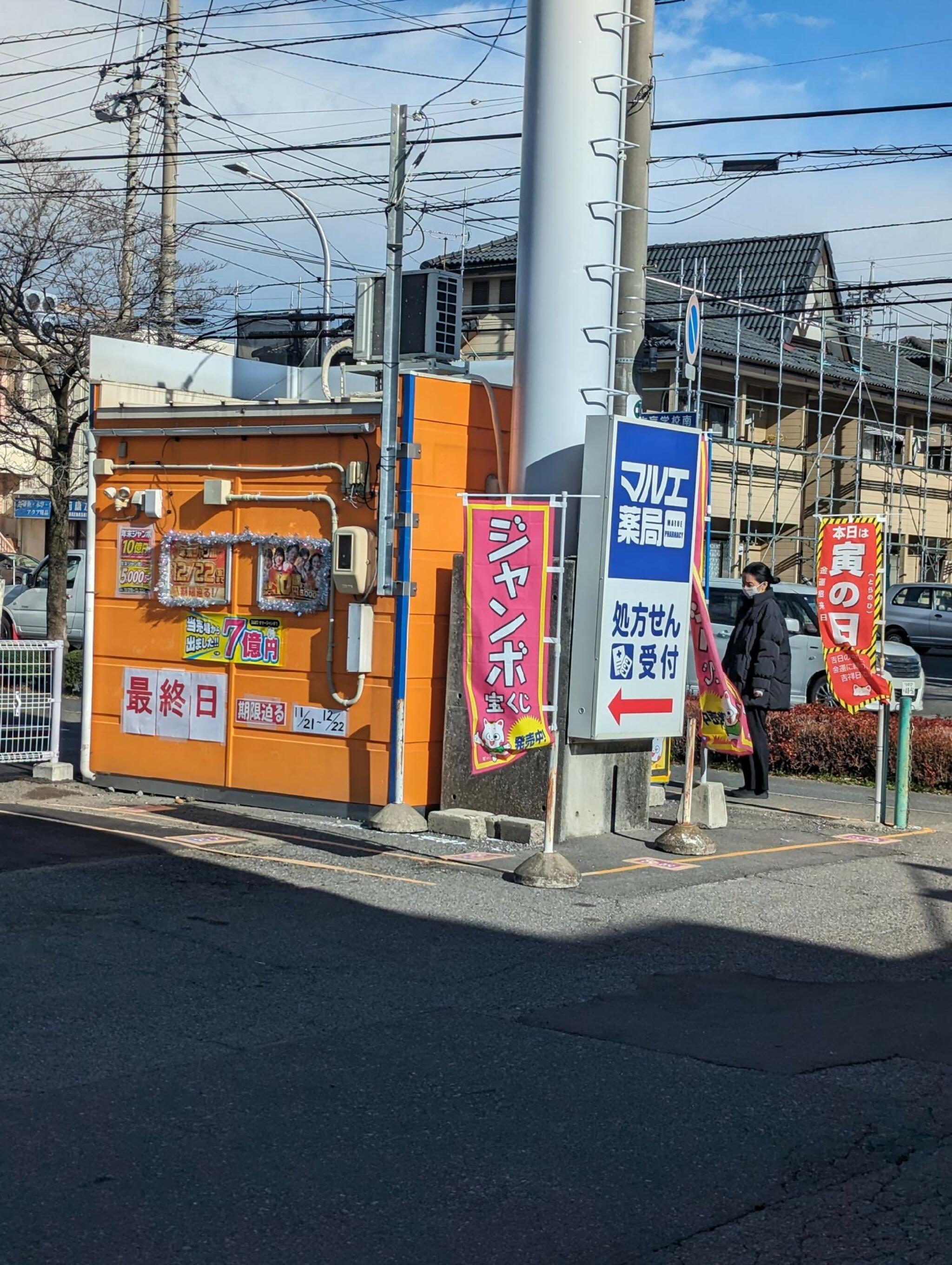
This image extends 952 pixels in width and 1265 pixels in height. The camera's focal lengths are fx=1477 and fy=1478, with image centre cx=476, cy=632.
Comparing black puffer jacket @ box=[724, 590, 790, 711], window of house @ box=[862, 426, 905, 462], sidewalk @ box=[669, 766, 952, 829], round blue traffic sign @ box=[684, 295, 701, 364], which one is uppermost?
window of house @ box=[862, 426, 905, 462]

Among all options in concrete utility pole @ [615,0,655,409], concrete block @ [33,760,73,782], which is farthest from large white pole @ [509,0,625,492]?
concrete block @ [33,760,73,782]

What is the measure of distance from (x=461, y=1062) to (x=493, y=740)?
13.7ft

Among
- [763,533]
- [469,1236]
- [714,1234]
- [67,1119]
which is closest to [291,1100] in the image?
[67,1119]

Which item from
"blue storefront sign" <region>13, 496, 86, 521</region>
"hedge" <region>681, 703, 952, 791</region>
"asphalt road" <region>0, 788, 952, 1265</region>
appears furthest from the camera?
"blue storefront sign" <region>13, 496, 86, 521</region>

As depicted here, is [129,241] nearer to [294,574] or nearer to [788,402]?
[294,574]

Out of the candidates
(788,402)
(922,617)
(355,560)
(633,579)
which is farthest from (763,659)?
(788,402)

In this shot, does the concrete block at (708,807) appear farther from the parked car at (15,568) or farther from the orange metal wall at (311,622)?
the parked car at (15,568)

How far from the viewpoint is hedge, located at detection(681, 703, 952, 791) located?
14.2m

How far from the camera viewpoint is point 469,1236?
13.6 feet

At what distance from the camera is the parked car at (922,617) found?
1344 inches

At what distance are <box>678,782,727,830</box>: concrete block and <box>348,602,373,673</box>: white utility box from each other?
2724 mm

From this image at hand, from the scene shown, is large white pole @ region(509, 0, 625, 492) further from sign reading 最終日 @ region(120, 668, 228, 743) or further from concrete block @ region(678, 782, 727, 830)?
sign reading 最終日 @ region(120, 668, 228, 743)

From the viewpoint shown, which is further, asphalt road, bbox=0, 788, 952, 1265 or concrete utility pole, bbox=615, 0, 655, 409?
concrete utility pole, bbox=615, 0, 655, 409

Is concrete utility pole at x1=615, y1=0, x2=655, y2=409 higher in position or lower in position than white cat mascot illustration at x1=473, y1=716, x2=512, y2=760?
higher
